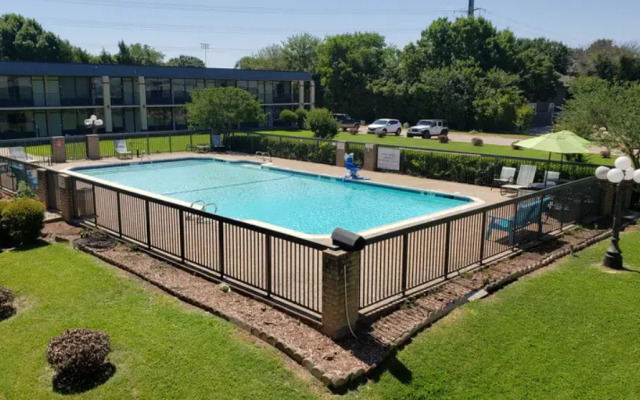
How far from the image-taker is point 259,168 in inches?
1056

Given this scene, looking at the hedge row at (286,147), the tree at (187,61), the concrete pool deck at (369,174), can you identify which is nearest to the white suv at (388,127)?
the hedge row at (286,147)

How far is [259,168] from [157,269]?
17.6m

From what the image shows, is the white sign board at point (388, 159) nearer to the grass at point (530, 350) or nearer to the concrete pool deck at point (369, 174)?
the concrete pool deck at point (369, 174)

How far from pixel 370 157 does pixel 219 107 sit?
11509mm

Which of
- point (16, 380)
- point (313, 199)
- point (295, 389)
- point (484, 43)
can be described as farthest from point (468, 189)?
point (484, 43)

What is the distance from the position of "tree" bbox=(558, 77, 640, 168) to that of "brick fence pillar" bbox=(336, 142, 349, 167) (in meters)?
9.57

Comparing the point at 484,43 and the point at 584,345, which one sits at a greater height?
the point at 484,43

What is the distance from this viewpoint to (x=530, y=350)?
6.65 m

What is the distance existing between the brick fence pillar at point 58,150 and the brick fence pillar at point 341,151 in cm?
1355

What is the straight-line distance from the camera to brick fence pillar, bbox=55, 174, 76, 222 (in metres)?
12.9

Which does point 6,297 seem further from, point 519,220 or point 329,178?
point 329,178

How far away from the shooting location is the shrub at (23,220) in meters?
10.9

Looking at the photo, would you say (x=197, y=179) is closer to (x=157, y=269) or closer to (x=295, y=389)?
(x=157, y=269)

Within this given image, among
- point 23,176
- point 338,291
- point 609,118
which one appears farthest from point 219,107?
point 338,291
